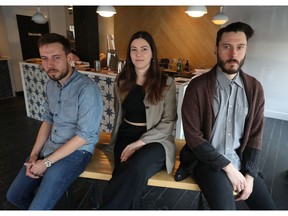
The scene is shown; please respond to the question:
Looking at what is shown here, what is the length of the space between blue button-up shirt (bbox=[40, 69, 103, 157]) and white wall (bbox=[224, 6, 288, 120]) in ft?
12.0

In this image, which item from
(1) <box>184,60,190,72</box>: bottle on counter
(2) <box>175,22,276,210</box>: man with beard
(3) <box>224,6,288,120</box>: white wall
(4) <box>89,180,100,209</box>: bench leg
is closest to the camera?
(2) <box>175,22,276,210</box>: man with beard

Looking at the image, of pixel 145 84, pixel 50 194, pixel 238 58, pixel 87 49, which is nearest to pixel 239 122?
pixel 238 58

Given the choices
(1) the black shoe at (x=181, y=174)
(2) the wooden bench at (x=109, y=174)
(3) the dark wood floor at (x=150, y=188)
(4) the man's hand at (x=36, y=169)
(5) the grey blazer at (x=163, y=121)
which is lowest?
(3) the dark wood floor at (x=150, y=188)

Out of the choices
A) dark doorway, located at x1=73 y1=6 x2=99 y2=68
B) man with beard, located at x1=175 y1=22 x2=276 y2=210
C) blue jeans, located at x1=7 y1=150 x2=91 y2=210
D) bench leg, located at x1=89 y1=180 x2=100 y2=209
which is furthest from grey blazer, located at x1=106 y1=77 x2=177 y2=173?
dark doorway, located at x1=73 y1=6 x2=99 y2=68

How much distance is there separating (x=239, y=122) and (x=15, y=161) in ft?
8.01

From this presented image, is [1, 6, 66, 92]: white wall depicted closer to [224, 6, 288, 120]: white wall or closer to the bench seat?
[224, 6, 288, 120]: white wall

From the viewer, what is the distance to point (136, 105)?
5.08ft

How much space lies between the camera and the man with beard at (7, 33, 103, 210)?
133 cm

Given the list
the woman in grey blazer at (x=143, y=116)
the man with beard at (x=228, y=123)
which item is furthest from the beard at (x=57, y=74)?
the man with beard at (x=228, y=123)

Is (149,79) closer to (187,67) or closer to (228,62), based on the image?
(228,62)

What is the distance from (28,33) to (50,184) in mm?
5086

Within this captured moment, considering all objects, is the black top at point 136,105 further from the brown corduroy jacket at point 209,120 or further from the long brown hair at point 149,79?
the brown corduroy jacket at point 209,120

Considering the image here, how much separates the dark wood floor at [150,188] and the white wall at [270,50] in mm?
398

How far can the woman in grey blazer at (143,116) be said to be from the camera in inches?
51.8
